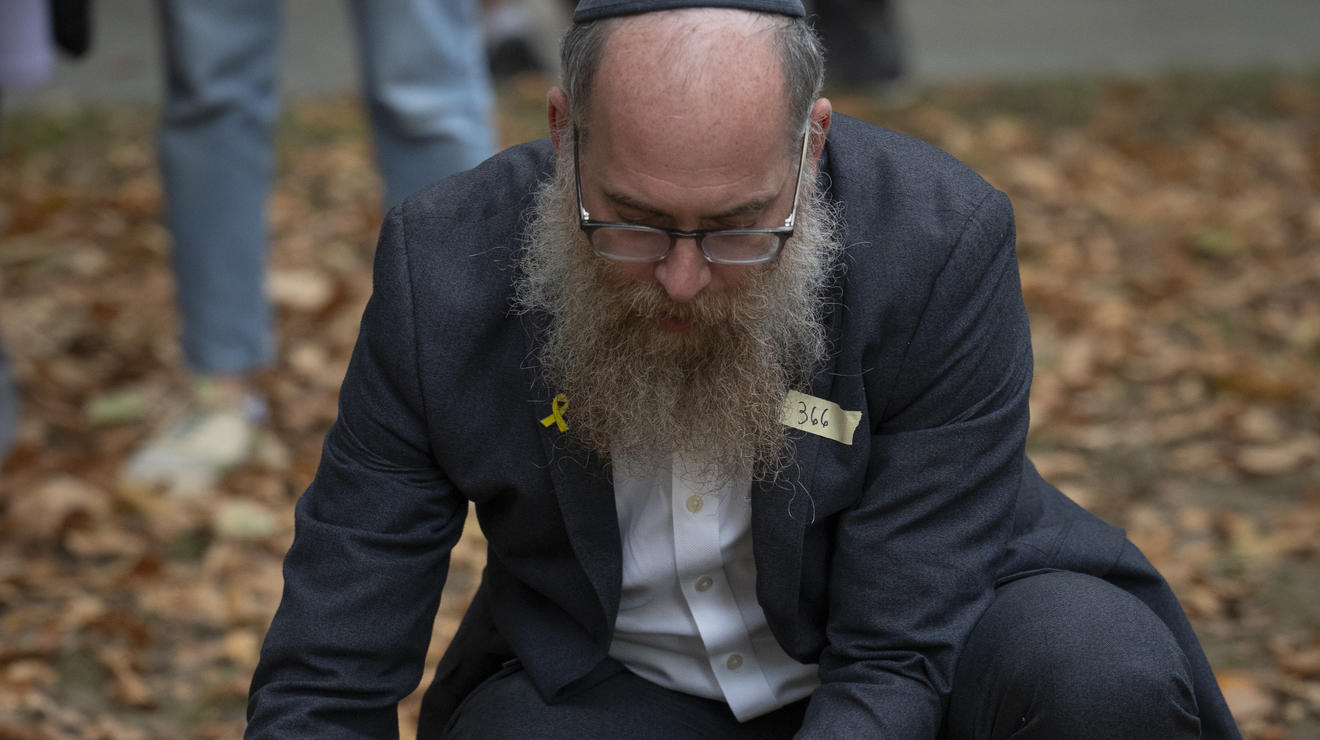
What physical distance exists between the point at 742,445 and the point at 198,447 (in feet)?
7.26

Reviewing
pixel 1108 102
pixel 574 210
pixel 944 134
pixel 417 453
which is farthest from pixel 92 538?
pixel 1108 102

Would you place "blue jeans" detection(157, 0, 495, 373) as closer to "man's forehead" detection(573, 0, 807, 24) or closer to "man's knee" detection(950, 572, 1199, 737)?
"man's forehead" detection(573, 0, 807, 24)

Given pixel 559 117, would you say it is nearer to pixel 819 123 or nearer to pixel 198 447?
pixel 819 123

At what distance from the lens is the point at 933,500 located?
1979 mm

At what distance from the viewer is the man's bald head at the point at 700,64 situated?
5.70 ft

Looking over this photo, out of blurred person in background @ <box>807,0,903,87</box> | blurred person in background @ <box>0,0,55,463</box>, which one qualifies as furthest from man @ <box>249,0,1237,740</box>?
blurred person in background @ <box>807,0,903,87</box>

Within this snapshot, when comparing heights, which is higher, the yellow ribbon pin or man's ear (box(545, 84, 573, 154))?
man's ear (box(545, 84, 573, 154))

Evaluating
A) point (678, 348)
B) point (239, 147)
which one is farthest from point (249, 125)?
point (678, 348)

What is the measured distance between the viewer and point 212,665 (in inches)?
125

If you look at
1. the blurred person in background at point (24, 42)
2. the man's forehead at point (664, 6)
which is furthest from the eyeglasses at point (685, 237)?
the blurred person in background at point (24, 42)

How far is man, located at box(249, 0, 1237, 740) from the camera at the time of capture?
189cm

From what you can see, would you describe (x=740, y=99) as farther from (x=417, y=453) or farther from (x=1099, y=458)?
(x=1099, y=458)

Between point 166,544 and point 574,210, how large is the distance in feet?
6.84

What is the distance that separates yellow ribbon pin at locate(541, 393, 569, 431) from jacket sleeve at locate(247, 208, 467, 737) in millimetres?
164
